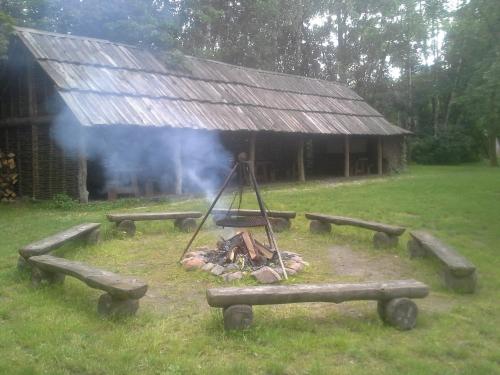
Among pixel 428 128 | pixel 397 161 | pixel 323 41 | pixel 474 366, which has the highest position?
pixel 323 41

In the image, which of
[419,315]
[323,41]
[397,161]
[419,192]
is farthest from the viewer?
[323,41]

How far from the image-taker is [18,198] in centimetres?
1385

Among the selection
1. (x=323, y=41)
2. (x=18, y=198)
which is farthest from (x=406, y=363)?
(x=323, y=41)

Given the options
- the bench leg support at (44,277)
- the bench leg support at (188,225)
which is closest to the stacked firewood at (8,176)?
the bench leg support at (188,225)

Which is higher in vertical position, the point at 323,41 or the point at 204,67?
the point at 323,41

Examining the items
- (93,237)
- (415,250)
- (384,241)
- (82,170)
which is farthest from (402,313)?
(82,170)

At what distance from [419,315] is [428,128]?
3171 centimetres

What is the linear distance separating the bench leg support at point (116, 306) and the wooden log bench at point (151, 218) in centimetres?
420

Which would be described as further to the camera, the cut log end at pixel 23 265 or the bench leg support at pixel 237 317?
the cut log end at pixel 23 265

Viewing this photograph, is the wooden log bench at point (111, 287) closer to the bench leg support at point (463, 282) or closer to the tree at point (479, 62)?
the bench leg support at point (463, 282)

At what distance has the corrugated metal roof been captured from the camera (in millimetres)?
12562

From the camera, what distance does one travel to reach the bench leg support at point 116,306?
4.61 m

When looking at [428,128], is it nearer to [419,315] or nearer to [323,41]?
[323,41]

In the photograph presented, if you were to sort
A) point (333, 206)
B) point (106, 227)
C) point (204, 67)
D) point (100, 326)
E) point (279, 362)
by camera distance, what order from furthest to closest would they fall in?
point (204, 67) → point (333, 206) → point (106, 227) → point (100, 326) → point (279, 362)
